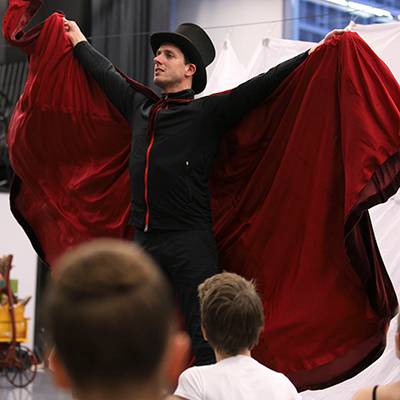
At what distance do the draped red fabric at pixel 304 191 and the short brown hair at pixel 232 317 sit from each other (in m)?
0.90

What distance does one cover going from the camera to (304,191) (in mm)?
3107

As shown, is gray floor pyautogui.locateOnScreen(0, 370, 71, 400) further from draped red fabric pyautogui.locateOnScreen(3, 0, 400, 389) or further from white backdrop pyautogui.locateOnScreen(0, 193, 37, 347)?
draped red fabric pyautogui.locateOnScreen(3, 0, 400, 389)

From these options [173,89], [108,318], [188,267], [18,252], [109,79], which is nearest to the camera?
[108,318]

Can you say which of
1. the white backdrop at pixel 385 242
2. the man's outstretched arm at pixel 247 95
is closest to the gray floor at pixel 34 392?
the white backdrop at pixel 385 242

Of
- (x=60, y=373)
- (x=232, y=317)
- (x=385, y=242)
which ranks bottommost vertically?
(x=385, y=242)

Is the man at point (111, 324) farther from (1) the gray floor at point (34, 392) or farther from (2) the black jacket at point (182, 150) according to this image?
(1) the gray floor at point (34, 392)

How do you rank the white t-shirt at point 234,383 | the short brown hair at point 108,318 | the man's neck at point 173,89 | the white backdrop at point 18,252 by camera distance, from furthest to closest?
the white backdrop at point 18,252
the man's neck at point 173,89
the white t-shirt at point 234,383
the short brown hair at point 108,318

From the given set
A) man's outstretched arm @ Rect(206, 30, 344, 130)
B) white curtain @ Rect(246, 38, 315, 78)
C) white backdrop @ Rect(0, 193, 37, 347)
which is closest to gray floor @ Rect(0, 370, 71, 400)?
white backdrop @ Rect(0, 193, 37, 347)

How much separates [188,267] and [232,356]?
87 centimetres

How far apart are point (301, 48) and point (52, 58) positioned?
1.88 metres

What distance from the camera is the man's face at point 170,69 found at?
3096 millimetres

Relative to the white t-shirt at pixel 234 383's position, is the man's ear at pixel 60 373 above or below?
above

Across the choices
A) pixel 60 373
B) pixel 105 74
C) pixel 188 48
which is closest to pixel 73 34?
pixel 105 74

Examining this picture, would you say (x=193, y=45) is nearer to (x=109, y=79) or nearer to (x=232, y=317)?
(x=109, y=79)
